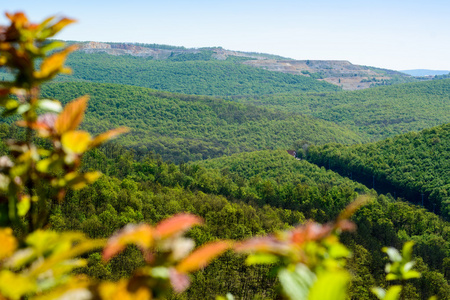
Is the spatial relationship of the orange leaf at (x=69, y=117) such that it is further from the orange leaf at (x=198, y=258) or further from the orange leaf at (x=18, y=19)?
→ the orange leaf at (x=198, y=258)

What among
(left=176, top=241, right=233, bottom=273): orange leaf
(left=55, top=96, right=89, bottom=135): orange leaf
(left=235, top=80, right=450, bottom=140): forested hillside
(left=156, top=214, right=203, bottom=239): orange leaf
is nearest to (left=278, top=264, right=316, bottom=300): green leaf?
(left=176, top=241, right=233, bottom=273): orange leaf

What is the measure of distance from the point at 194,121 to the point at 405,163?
86.6m

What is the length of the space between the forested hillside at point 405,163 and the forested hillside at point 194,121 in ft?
139

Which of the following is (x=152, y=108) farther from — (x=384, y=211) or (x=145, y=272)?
(x=145, y=272)

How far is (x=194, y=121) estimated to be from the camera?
499 feet

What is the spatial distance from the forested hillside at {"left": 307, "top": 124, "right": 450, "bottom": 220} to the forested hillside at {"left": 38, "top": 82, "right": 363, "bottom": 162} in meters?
42.4

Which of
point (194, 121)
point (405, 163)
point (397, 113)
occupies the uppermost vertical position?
point (405, 163)

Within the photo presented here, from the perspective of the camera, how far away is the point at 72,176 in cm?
159

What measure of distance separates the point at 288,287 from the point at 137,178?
51233 millimetres

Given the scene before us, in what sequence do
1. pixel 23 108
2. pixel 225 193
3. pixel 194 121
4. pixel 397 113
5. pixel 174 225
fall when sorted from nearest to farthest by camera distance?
pixel 174 225 → pixel 23 108 → pixel 225 193 → pixel 194 121 → pixel 397 113

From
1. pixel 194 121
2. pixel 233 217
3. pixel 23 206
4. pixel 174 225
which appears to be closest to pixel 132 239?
pixel 174 225

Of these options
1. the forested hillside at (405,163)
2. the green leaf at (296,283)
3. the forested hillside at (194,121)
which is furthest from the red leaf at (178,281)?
the forested hillside at (194,121)

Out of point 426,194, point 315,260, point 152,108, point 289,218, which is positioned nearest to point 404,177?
point 426,194

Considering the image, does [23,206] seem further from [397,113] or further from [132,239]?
[397,113]
